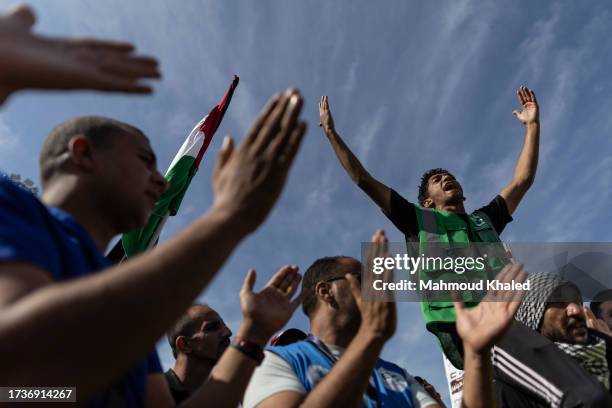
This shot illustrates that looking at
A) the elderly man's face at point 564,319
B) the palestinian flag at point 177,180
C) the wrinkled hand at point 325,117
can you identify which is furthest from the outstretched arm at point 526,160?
the palestinian flag at point 177,180

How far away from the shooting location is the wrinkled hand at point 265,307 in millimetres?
2270

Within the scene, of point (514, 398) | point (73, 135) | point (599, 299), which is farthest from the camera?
point (599, 299)

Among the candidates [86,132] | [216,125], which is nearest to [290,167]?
[86,132]

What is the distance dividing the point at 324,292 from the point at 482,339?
4.17 ft

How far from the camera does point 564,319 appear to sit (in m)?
3.99

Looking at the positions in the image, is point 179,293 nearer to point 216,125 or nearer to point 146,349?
point 146,349

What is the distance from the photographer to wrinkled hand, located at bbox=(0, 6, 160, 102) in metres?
1.17

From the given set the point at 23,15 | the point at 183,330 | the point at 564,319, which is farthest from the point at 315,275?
the point at 23,15

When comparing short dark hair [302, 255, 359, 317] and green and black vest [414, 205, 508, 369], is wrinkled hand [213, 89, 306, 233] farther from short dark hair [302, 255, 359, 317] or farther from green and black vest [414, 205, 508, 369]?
green and black vest [414, 205, 508, 369]

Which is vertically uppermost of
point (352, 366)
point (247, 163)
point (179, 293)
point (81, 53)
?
point (81, 53)

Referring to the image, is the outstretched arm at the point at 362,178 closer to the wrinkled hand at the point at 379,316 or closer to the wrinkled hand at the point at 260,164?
the wrinkled hand at the point at 379,316

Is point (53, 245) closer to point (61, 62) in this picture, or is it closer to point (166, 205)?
point (61, 62)

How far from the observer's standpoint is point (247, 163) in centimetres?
138

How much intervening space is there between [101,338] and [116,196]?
3.37 feet
